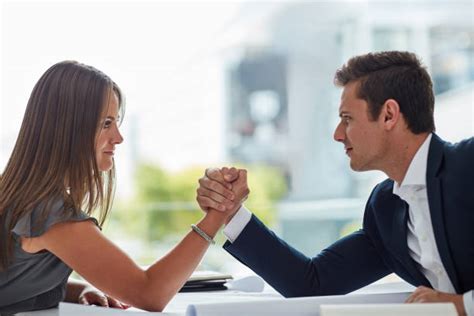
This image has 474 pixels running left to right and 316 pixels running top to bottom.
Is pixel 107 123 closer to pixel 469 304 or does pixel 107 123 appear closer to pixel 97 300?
pixel 97 300

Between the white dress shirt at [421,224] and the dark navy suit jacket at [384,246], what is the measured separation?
23mm

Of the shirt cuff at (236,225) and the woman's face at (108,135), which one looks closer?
the woman's face at (108,135)

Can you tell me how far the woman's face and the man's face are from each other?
595 mm

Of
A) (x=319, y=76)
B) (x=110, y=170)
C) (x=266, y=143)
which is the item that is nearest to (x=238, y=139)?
(x=266, y=143)

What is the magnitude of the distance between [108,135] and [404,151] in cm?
76

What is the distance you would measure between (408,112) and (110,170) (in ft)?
2.68

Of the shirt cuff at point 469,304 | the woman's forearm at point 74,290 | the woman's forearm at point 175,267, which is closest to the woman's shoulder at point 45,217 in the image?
the woman's forearm at point 175,267

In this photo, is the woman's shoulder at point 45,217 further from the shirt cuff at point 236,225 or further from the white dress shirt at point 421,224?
the white dress shirt at point 421,224

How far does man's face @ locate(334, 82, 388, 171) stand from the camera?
6.40 feet

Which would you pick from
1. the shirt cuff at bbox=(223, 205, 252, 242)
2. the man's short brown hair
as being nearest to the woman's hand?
the shirt cuff at bbox=(223, 205, 252, 242)

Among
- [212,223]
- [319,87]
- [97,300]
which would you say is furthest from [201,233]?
[319,87]

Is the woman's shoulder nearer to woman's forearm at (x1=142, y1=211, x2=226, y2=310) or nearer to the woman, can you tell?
the woman

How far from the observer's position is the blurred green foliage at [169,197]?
10305mm

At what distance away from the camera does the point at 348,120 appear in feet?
6.58
